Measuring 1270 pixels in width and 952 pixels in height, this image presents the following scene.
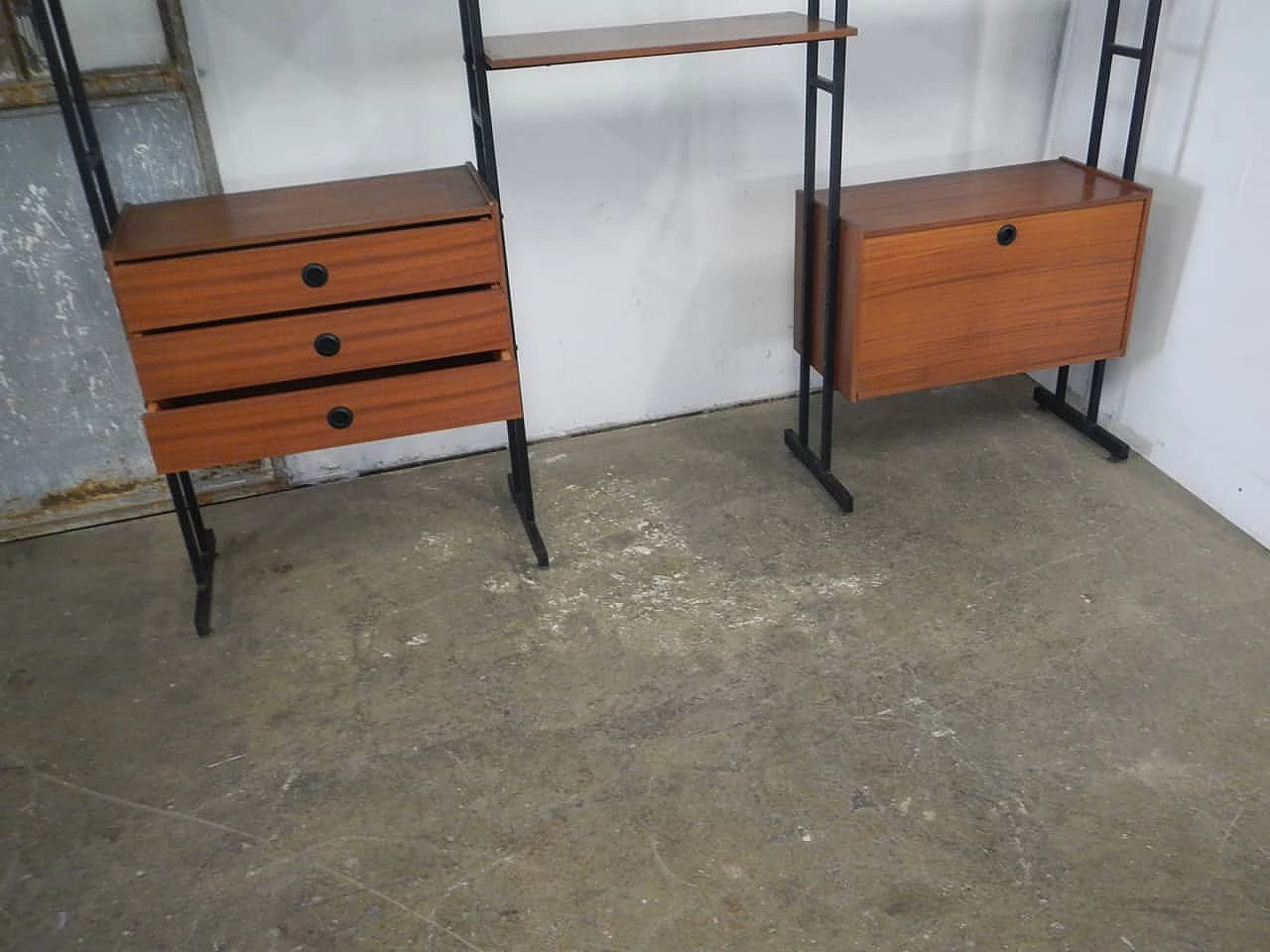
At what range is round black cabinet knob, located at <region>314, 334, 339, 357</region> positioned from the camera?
2.15m

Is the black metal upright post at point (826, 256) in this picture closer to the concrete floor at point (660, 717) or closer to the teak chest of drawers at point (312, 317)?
the concrete floor at point (660, 717)

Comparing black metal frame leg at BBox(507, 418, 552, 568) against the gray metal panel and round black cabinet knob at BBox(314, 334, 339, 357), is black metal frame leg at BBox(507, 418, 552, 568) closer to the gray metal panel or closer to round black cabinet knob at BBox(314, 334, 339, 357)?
round black cabinet knob at BBox(314, 334, 339, 357)

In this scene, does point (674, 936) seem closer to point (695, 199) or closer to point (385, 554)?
point (385, 554)

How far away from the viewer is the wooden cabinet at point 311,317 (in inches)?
81.0

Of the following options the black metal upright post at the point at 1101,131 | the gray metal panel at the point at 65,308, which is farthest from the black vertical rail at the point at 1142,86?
the gray metal panel at the point at 65,308

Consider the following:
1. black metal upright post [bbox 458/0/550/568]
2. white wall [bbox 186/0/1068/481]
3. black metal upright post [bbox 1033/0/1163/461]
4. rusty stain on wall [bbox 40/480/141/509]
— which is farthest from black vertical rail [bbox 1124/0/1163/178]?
rusty stain on wall [bbox 40/480/141/509]

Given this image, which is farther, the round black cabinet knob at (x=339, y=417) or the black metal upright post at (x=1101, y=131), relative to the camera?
the black metal upright post at (x=1101, y=131)

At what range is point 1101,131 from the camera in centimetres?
280

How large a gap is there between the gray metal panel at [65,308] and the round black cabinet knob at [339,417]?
0.74 meters

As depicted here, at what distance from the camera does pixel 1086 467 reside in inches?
110

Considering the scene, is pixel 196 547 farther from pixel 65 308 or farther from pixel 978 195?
pixel 978 195

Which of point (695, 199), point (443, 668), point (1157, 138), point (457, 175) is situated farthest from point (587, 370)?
point (1157, 138)

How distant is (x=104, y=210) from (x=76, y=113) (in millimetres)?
194

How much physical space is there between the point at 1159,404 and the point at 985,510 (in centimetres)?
57
